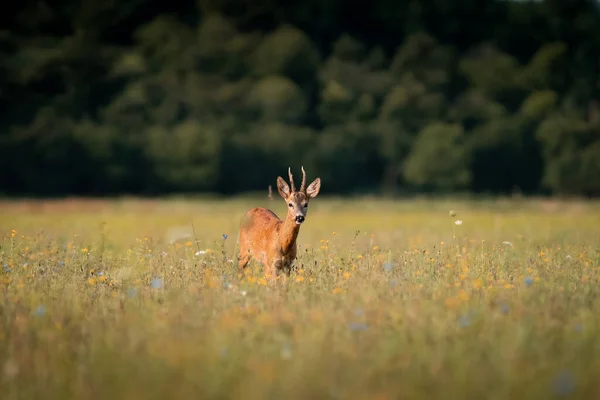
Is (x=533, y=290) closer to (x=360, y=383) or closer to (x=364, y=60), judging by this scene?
(x=360, y=383)

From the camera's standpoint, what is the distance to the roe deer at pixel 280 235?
9.50m

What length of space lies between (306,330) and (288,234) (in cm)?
323

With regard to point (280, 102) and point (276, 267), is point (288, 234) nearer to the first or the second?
point (276, 267)

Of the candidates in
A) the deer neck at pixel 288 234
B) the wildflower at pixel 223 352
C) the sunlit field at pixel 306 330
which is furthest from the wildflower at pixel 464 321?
the deer neck at pixel 288 234

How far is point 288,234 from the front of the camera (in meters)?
9.57

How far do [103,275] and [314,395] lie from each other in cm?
516

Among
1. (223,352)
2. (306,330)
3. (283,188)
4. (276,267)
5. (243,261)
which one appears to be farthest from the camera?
(243,261)

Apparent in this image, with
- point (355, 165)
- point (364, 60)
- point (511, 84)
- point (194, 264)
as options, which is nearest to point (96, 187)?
point (355, 165)

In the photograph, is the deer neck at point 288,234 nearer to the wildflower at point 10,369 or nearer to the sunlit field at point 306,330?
the sunlit field at point 306,330

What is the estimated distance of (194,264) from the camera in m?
9.98

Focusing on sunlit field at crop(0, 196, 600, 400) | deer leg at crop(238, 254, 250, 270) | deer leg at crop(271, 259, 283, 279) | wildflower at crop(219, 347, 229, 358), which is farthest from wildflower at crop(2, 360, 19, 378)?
deer leg at crop(238, 254, 250, 270)

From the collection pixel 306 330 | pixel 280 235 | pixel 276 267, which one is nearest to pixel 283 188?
pixel 280 235

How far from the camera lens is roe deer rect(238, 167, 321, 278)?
31.2ft

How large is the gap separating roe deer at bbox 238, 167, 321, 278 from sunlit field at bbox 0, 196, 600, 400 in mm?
252
